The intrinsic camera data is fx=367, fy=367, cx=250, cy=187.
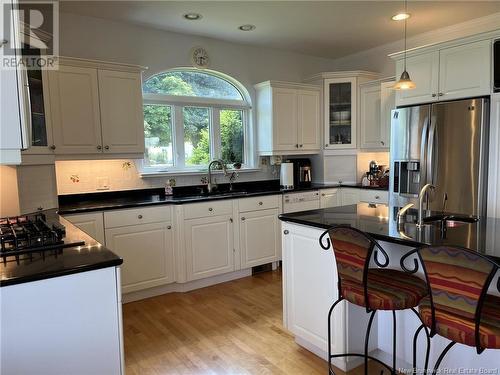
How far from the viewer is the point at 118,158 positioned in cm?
354

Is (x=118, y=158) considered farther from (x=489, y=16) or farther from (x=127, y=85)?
(x=489, y=16)

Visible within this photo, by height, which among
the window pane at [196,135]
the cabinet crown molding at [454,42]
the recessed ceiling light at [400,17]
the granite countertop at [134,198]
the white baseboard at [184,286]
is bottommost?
the white baseboard at [184,286]

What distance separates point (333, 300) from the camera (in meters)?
2.16

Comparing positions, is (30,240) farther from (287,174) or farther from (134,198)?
(287,174)

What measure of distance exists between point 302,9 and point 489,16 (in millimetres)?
1980

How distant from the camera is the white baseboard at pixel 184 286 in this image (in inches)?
135

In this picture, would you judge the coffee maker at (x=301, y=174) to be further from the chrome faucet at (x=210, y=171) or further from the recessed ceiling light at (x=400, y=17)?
the recessed ceiling light at (x=400, y=17)

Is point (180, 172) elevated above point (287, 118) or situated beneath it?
situated beneath

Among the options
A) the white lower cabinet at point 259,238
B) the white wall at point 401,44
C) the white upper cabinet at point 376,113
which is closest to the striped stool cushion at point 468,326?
the white lower cabinet at point 259,238

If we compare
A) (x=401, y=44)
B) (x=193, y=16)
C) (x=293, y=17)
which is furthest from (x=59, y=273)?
(x=401, y=44)

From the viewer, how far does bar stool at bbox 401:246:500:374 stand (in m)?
1.27

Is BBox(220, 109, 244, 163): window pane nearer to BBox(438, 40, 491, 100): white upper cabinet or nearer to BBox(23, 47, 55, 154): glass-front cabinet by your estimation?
BBox(23, 47, 55, 154): glass-front cabinet

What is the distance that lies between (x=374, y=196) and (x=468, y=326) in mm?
3194

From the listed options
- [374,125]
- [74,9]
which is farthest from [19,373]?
[374,125]
